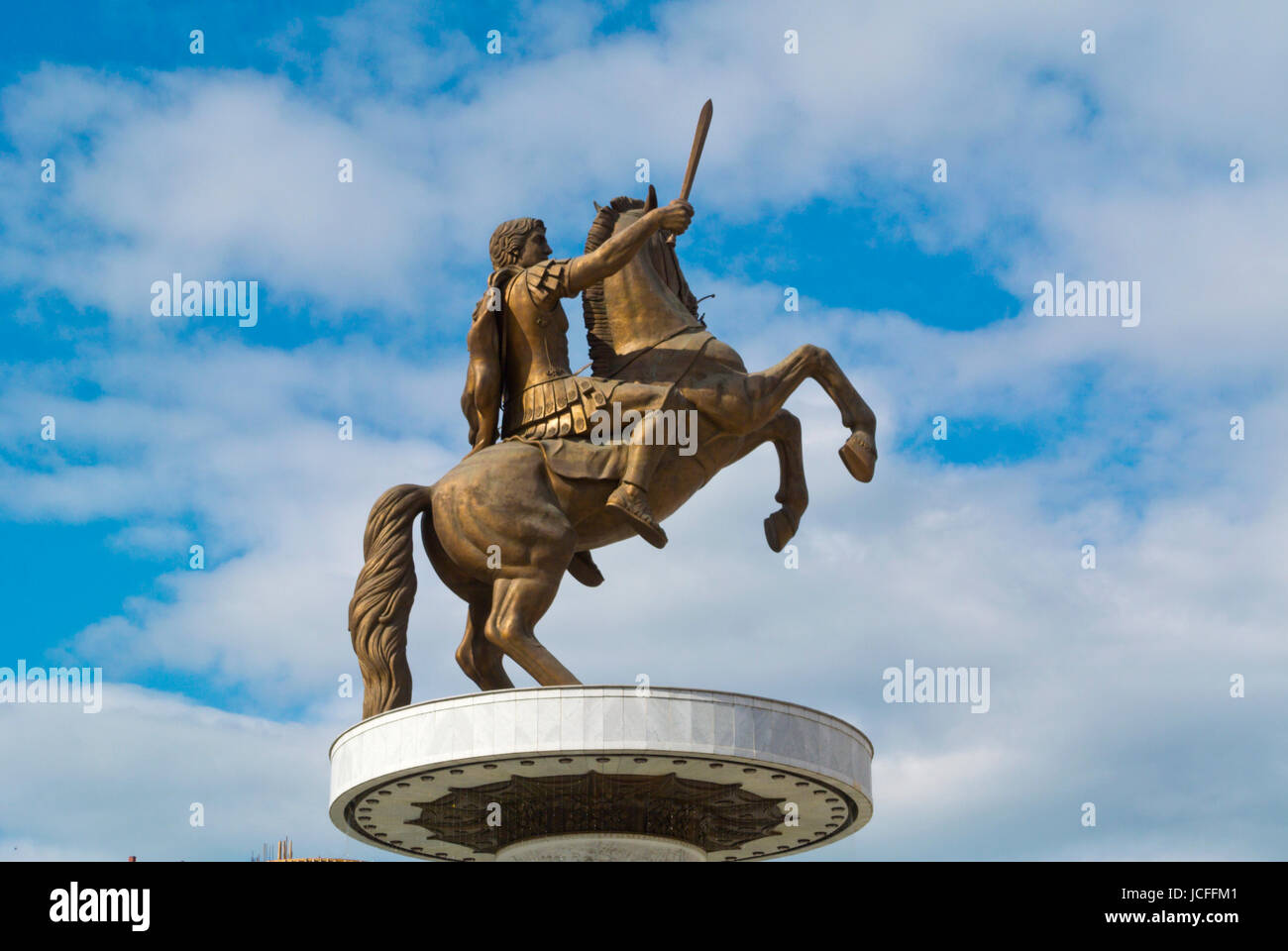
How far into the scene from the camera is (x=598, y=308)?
2186 cm

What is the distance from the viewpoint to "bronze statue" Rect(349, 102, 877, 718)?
66.1 ft

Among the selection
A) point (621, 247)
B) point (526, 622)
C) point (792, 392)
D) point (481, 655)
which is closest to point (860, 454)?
point (792, 392)

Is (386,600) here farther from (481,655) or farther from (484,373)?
(484,373)

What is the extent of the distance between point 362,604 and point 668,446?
13.1ft

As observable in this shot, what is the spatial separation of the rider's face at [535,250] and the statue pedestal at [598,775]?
5917 mm

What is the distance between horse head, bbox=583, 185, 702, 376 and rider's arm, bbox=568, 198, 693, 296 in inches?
21.6

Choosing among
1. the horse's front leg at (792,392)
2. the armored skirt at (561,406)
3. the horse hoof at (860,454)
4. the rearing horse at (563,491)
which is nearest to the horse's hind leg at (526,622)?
the rearing horse at (563,491)

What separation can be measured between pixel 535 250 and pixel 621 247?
4.80ft

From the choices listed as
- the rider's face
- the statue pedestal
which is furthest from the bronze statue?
the statue pedestal

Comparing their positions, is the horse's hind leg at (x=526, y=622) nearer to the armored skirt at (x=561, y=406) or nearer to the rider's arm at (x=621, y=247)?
the armored skirt at (x=561, y=406)

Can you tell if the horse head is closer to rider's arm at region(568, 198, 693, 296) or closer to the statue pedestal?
rider's arm at region(568, 198, 693, 296)

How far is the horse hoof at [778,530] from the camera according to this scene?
22.1m
